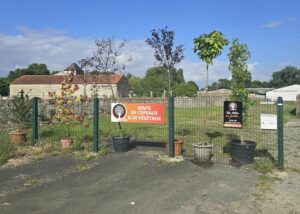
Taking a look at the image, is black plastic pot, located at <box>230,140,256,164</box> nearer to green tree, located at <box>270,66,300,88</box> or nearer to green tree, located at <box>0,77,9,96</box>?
green tree, located at <box>0,77,9,96</box>

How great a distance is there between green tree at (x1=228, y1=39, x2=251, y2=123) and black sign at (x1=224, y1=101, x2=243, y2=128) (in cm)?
25

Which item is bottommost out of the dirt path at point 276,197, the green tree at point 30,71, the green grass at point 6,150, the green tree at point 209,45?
the dirt path at point 276,197

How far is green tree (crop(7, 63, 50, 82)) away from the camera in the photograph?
323ft

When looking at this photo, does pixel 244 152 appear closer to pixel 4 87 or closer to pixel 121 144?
pixel 121 144

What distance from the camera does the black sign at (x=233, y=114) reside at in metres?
9.09

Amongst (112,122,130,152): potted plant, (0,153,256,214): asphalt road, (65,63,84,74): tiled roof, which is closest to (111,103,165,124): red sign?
(112,122,130,152): potted plant

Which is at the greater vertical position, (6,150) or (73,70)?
(73,70)

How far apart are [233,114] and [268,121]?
37.8 inches

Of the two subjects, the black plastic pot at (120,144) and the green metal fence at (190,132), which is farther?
the black plastic pot at (120,144)

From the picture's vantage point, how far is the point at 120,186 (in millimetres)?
7020

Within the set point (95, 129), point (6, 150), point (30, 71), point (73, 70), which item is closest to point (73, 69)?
point (73, 70)

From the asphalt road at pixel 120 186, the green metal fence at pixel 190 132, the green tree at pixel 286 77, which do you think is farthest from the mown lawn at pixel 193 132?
the green tree at pixel 286 77

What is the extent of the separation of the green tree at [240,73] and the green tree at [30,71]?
96.5 meters

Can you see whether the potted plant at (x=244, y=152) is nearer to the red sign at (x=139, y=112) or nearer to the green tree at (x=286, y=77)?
the red sign at (x=139, y=112)
